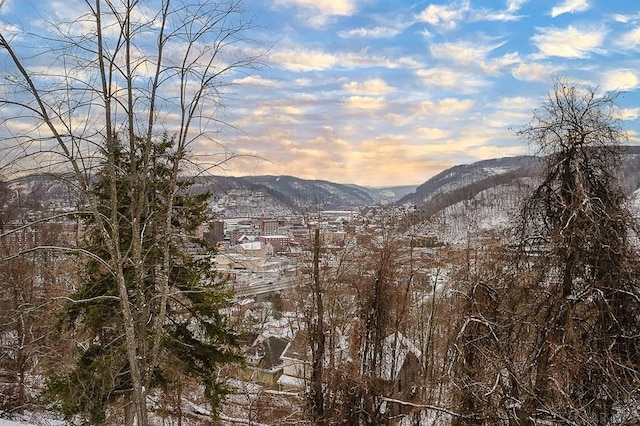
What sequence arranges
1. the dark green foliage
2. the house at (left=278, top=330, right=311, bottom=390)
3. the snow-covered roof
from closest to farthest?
the dark green foliage < the house at (left=278, top=330, right=311, bottom=390) < the snow-covered roof

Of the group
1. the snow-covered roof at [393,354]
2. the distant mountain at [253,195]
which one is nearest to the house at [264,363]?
Result: the snow-covered roof at [393,354]

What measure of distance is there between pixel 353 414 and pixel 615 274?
26.0 ft

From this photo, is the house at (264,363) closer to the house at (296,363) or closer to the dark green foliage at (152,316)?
the house at (296,363)

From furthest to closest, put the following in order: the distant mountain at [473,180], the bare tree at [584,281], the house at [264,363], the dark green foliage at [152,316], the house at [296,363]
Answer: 1. the house at [264,363]
2. the house at [296,363]
3. the dark green foliage at [152,316]
4. the distant mountain at [473,180]
5. the bare tree at [584,281]

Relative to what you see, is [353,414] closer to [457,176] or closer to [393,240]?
[393,240]

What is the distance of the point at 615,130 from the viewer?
4.56m

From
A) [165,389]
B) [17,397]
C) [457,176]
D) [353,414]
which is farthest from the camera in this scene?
[457,176]

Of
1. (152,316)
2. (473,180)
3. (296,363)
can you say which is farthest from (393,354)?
(473,180)

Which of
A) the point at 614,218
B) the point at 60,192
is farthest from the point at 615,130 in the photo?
the point at 60,192

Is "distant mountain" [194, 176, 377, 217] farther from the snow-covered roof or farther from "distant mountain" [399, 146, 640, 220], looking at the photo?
the snow-covered roof

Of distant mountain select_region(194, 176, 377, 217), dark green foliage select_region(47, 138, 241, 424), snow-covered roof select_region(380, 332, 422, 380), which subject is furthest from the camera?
snow-covered roof select_region(380, 332, 422, 380)

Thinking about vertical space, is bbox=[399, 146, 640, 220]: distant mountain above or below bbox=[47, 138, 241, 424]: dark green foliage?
above

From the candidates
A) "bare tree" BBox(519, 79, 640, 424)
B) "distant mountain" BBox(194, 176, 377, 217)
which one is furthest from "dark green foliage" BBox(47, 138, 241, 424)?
"bare tree" BBox(519, 79, 640, 424)

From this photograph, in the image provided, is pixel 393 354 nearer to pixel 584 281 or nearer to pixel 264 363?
pixel 584 281
